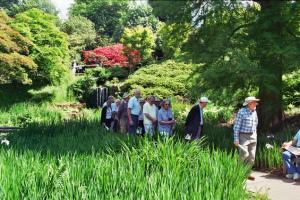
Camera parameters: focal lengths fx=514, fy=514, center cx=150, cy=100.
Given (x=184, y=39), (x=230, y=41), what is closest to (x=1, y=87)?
(x=184, y=39)

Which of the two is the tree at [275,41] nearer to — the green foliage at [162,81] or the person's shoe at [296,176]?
the person's shoe at [296,176]

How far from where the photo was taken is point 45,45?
1021 inches

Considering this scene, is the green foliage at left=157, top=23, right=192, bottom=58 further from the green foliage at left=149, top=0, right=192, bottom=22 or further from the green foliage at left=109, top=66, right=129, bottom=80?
the green foliage at left=109, top=66, right=129, bottom=80

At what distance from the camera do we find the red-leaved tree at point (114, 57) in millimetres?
29172

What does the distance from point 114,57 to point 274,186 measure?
2411cm

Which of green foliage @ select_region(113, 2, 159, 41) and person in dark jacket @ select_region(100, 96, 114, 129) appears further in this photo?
green foliage @ select_region(113, 2, 159, 41)

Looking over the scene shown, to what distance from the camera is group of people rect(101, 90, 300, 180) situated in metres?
8.12

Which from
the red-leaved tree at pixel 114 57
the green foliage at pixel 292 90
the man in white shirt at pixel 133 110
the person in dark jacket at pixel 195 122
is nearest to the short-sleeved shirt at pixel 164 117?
the person in dark jacket at pixel 195 122

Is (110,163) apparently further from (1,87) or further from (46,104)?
(1,87)

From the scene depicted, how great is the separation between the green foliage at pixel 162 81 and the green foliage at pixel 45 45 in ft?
13.7

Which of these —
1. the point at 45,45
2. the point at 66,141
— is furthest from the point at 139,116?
the point at 45,45

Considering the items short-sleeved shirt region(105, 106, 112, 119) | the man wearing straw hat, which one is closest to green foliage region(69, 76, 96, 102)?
short-sleeved shirt region(105, 106, 112, 119)

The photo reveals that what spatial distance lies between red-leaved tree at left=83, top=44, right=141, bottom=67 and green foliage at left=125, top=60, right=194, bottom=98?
174 inches

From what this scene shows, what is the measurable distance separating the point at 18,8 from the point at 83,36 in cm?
2565
